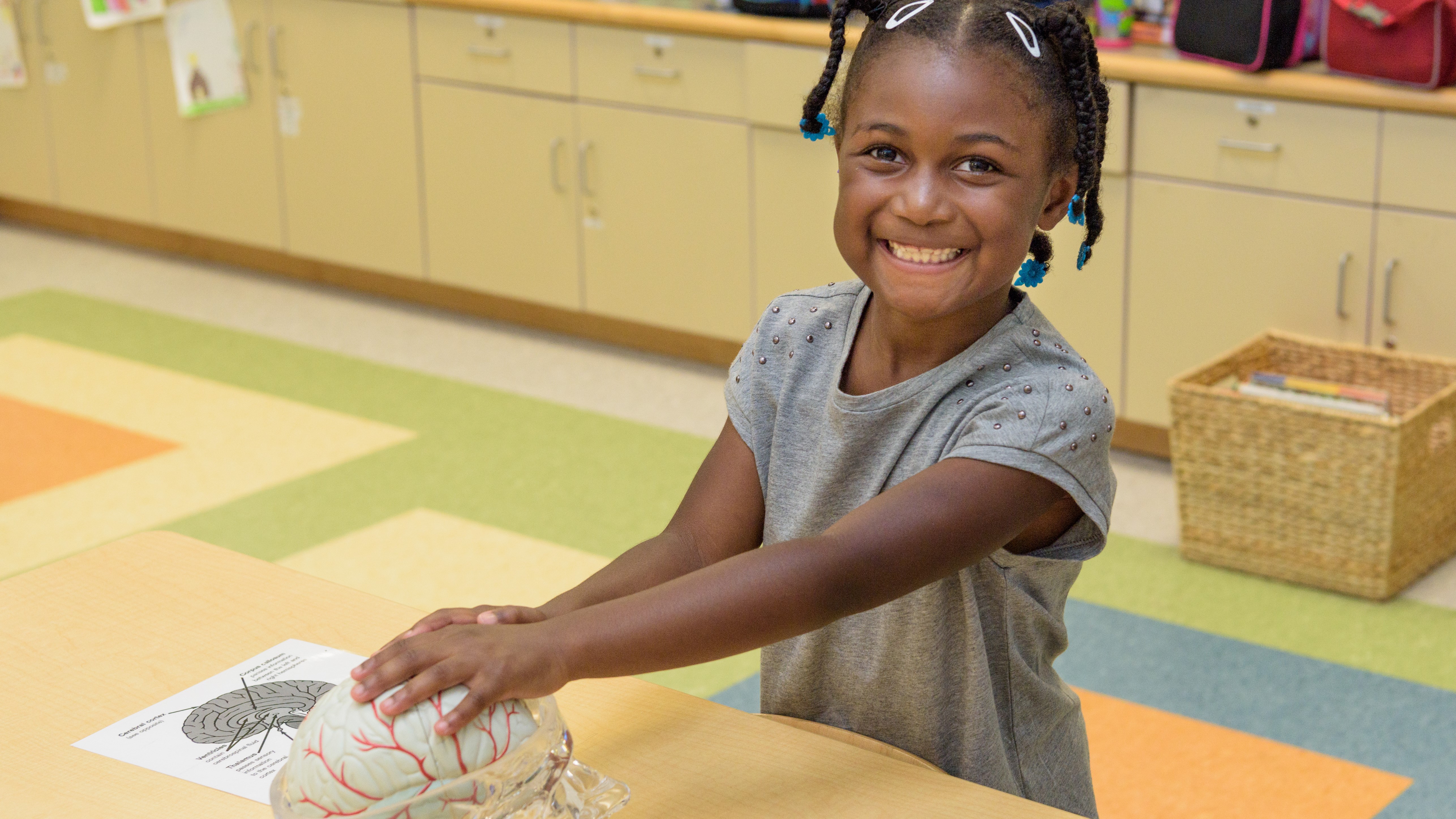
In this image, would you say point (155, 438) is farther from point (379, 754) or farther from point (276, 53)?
point (379, 754)

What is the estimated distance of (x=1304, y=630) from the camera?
8.77 ft

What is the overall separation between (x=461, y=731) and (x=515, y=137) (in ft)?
10.9

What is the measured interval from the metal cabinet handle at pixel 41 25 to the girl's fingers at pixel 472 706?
4.71 m

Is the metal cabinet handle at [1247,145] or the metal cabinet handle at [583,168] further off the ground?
the metal cabinet handle at [1247,145]

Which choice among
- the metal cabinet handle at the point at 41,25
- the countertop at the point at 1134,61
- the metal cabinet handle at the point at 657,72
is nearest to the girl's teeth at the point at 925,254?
the countertop at the point at 1134,61

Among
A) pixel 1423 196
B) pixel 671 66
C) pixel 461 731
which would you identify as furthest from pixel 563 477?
pixel 461 731

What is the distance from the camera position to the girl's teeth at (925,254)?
1.14 m

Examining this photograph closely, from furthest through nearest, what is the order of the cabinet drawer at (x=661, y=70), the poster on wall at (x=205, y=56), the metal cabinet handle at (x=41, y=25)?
the metal cabinet handle at (x=41, y=25)
the poster on wall at (x=205, y=56)
the cabinet drawer at (x=661, y=70)

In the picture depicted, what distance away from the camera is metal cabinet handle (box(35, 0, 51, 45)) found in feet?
16.4

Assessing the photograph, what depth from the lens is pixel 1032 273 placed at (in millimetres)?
1282

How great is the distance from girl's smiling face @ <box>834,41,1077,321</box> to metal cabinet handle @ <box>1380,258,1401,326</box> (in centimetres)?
198

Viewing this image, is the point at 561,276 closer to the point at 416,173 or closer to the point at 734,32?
the point at 416,173

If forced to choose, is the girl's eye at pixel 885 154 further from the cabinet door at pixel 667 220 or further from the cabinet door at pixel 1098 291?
the cabinet door at pixel 667 220

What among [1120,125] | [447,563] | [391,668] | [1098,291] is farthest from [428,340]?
[391,668]
